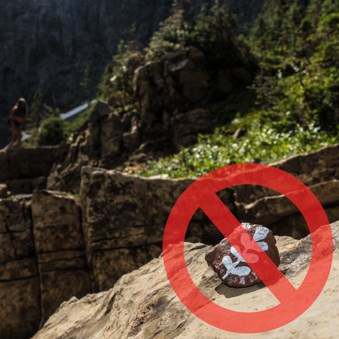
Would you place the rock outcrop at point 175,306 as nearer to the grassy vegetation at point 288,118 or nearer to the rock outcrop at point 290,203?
the rock outcrop at point 290,203

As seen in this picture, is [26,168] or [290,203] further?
[26,168]

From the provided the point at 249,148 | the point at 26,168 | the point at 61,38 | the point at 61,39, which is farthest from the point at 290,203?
the point at 61,38

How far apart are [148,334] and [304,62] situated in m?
13.7

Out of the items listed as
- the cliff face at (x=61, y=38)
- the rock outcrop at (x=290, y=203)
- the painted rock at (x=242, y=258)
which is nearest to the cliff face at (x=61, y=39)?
the cliff face at (x=61, y=38)

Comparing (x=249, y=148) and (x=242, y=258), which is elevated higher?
(x=242, y=258)

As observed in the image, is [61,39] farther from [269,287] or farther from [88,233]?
[269,287]

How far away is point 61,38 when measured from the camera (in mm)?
74250

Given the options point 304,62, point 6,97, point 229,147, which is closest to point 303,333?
point 229,147

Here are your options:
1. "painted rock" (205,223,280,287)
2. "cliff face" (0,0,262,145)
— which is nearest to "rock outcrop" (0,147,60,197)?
"painted rock" (205,223,280,287)

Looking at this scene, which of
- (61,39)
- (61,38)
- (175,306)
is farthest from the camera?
(61,38)

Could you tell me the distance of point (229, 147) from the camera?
13.0 metres

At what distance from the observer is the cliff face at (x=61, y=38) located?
70.0m

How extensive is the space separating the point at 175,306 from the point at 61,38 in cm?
7864

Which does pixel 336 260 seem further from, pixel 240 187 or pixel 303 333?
pixel 240 187
